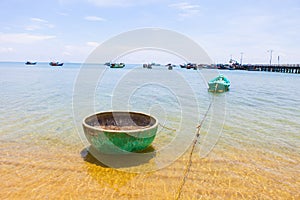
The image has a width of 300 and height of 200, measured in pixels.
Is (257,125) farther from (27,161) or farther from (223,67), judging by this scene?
(223,67)

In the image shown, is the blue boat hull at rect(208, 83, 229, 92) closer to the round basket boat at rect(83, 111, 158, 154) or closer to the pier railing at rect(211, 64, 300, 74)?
the round basket boat at rect(83, 111, 158, 154)

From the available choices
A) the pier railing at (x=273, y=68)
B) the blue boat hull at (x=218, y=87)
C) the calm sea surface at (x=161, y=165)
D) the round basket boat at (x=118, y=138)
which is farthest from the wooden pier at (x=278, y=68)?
the round basket boat at (x=118, y=138)

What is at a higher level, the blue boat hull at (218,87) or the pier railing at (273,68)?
the pier railing at (273,68)

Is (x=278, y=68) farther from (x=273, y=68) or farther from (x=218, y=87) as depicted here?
(x=218, y=87)

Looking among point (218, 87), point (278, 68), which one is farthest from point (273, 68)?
point (218, 87)

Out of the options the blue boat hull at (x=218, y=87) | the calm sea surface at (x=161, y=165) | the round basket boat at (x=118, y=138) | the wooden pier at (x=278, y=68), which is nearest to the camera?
the calm sea surface at (x=161, y=165)

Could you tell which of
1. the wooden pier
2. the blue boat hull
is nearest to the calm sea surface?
the blue boat hull

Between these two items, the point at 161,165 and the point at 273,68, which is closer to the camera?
the point at 161,165

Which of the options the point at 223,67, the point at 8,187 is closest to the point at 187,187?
the point at 8,187

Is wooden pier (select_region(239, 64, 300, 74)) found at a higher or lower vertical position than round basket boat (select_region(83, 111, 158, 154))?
higher

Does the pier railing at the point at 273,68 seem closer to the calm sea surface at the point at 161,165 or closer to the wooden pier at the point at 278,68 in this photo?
the wooden pier at the point at 278,68

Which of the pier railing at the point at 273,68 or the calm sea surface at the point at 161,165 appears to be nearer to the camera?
the calm sea surface at the point at 161,165

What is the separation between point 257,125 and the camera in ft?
31.5

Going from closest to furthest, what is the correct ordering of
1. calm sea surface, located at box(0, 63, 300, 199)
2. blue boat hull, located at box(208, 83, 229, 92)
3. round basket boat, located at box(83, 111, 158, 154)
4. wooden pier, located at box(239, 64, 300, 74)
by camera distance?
1. calm sea surface, located at box(0, 63, 300, 199)
2. round basket boat, located at box(83, 111, 158, 154)
3. blue boat hull, located at box(208, 83, 229, 92)
4. wooden pier, located at box(239, 64, 300, 74)
